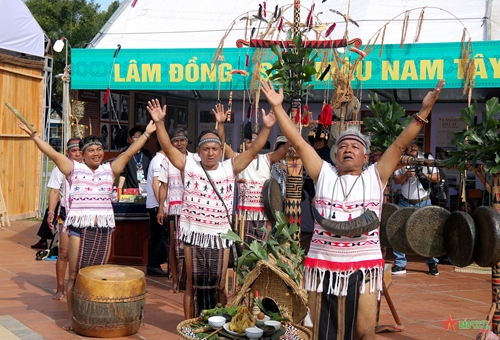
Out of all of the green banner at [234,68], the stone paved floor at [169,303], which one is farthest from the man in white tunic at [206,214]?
the green banner at [234,68]

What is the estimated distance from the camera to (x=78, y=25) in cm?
3875

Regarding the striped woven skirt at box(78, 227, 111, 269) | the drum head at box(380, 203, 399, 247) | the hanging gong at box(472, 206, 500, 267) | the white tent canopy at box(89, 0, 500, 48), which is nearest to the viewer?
the hanging gong at box(472, 206, 500, 267)

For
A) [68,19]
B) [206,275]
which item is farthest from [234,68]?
[68,19]

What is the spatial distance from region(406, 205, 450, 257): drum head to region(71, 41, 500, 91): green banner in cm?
413

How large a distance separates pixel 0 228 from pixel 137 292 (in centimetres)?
801

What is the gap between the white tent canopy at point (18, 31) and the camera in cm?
1357

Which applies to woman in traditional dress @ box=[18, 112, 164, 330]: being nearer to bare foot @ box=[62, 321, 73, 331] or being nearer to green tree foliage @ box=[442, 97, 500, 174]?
bare foot @ box=[62, 321, 73, 331]

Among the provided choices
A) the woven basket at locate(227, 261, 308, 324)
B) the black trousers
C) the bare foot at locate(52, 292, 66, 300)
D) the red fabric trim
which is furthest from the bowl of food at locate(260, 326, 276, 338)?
the black trousers

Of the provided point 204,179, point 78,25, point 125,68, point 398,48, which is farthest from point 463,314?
point 78,25

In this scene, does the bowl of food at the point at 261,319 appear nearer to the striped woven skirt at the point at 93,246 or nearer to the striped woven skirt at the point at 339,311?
the striped woven skirt at the point at 339,311

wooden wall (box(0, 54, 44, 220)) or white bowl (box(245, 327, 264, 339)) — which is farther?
wooden wall (box(0, 54, 44, 220))

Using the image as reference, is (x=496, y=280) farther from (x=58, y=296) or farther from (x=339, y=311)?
(x=58, y=296)

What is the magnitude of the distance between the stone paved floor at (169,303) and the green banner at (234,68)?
285cm

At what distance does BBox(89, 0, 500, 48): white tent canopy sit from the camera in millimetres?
11188
